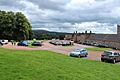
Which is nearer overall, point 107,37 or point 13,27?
point 13,27

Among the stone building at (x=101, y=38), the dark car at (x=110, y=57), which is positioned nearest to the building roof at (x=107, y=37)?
the stone building at (x=101, y=38)

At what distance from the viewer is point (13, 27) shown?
92.2 metres

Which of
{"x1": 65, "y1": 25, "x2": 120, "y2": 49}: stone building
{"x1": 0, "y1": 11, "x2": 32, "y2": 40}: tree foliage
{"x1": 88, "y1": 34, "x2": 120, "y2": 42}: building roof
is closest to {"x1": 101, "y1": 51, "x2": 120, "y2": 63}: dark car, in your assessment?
{"x1": 0, "y1": 11, "x2": 32, "y2": 40}: tree foliage

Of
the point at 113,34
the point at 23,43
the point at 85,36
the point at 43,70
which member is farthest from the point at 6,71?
the point at 85,36

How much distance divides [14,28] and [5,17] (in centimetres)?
506

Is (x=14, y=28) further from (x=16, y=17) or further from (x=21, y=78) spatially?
(x=21, y=78)

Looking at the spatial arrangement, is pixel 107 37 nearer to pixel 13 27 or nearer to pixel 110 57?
pixel 13 27

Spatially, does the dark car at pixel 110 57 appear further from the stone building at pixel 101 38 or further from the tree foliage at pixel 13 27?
the stone building at pixel 101 38

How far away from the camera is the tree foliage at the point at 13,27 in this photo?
9188 centimetres

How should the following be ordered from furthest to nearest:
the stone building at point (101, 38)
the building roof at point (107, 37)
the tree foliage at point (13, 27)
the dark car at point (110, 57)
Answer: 1. the building roof at point (107, 37)
2. the stone building at point (101, 38)
3. the tree foliage at point (13, 27)
4. the dark car at point (110, 57)

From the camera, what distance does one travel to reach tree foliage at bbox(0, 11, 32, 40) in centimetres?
9188

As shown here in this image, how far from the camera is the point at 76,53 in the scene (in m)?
42.3

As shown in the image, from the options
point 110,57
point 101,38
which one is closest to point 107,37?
point 101,38

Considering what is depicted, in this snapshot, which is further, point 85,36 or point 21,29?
point 85,36
